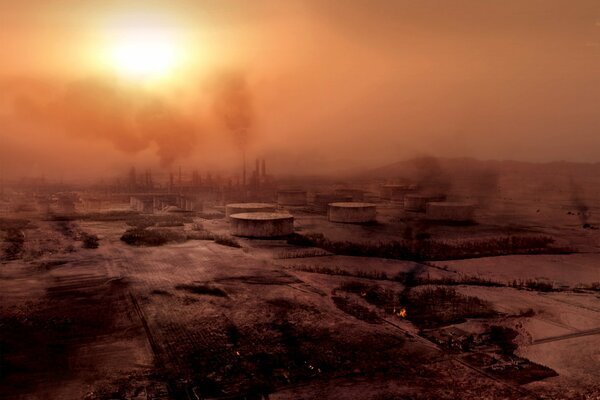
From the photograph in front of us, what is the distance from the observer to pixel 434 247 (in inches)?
891

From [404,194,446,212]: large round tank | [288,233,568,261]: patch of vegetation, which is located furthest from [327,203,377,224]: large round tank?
[404,194,446,212]: large round tank

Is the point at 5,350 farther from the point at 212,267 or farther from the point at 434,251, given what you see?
the point at 434,251

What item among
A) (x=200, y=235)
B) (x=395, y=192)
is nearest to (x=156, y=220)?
(x=200, y=235)

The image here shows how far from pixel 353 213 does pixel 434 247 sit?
10.7 m

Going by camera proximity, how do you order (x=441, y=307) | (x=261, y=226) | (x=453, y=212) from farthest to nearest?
(x=453, y=212) < (x=261, y=226) < (x=441, y=307)

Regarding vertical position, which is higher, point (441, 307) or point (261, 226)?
point (261, 226)

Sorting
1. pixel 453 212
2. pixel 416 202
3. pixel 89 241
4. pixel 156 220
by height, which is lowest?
pixel 89 241

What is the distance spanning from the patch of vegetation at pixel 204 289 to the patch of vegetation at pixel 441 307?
539 cm

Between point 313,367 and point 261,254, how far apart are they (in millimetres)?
12146

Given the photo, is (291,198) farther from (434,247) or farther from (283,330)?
(283,330)

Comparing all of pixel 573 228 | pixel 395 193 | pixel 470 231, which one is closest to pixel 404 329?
pixel 470 231

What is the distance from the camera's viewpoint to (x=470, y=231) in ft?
95.7

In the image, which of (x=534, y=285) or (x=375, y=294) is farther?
(x=534, y=285)

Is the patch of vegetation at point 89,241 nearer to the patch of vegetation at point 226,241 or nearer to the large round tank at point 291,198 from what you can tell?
the patch of vegetation at point 226,241
